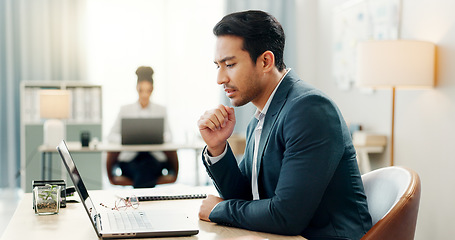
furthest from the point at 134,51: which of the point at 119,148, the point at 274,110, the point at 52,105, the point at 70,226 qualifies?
the point at 70,226

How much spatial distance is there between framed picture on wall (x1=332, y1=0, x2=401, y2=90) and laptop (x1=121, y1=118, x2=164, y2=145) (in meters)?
1.80

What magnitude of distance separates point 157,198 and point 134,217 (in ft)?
1.16

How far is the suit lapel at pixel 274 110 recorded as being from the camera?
1.61 metres

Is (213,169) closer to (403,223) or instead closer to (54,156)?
(403,223)

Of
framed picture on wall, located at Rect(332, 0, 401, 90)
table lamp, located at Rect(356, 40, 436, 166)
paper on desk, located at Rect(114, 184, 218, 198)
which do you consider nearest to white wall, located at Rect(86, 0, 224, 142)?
framed picture on wall, located at Rect(332, 0, 401, 90)

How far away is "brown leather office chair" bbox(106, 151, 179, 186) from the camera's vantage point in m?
4.50

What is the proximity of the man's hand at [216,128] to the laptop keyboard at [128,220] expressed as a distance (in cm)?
32

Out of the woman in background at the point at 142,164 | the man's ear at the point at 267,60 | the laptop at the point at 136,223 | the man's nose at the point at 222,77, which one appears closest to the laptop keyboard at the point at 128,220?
the laptop at the point at 136,223

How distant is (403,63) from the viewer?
3.29 meters

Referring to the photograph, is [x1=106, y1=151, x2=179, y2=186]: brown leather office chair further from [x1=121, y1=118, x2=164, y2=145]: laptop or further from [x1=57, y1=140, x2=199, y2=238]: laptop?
[x1=57, y1=140, x2=199, y2=238]: laptop

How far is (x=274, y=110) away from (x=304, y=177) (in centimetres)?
30

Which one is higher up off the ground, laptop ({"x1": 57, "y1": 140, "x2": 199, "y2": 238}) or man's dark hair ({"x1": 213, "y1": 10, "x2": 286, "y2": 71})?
man's dark hair ({"x1": 213, "y1": 10, "x2": 286, "y2": 71})

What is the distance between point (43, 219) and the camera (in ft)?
5.11

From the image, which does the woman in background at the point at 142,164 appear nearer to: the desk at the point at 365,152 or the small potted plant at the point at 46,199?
the desk at the point at 365,152
